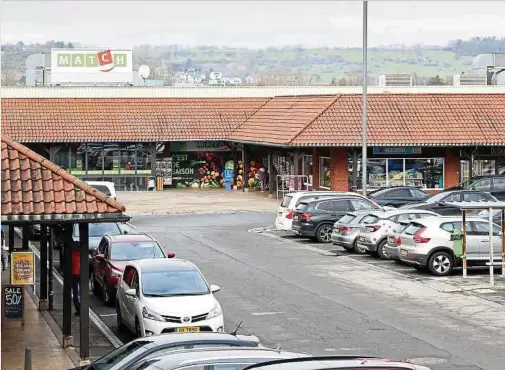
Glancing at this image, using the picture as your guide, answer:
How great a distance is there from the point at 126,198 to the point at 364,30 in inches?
781

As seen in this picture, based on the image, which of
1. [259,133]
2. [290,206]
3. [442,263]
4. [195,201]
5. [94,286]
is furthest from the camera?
[259,133]

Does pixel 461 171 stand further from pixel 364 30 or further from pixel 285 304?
pixel 285 304

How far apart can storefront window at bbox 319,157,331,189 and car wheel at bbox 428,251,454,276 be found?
78.7 feet

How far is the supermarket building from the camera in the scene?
2127 inches

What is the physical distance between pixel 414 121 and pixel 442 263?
2584 cm

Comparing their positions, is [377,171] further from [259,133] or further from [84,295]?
[84,295]

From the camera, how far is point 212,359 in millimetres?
11875

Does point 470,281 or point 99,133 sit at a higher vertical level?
point 99,133

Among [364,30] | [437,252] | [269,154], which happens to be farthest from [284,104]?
[437,252]

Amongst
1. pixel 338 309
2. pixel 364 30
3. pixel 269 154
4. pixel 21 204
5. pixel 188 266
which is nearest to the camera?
pixel 21 204

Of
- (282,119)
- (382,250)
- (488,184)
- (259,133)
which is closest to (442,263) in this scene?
(382,250)

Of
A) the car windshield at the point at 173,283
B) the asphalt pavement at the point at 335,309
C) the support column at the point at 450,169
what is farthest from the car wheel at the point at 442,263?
the support column at the point at 450,169

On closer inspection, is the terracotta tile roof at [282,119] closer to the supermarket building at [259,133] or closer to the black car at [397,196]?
the supermarket building at [259,133]

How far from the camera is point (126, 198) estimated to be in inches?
2265
